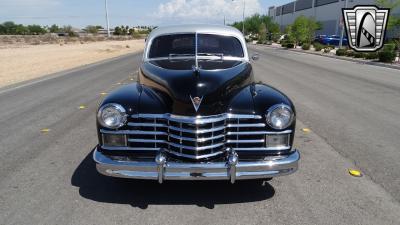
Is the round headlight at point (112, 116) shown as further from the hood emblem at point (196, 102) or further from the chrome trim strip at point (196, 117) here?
the hood emblem at point (196, 102)

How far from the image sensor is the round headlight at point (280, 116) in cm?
337

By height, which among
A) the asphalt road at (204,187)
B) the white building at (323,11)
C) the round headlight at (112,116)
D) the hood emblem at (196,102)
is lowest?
the asphalt road at (204,187)

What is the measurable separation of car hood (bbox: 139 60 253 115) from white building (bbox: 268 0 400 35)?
44602 mm

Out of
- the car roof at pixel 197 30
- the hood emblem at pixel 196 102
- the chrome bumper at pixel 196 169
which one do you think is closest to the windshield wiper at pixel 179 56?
the car roof at pixel 197 30

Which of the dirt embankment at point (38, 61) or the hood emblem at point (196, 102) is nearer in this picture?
the hood emblem at point (196, 102)

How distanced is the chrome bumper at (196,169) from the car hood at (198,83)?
487 mm

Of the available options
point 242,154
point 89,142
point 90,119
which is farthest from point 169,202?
point 90,119

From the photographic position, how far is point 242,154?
11.1 ft

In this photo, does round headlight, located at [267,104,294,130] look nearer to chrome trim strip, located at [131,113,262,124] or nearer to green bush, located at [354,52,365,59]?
chrome trim strip, located at [131,113,262,124]

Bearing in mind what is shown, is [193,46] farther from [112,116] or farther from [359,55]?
[359,55]

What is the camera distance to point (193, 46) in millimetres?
4754

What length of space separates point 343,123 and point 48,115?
5.96m

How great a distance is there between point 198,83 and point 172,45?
163 cm

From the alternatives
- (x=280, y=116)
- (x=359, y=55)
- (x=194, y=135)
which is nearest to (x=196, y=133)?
(x=194, y=135)
